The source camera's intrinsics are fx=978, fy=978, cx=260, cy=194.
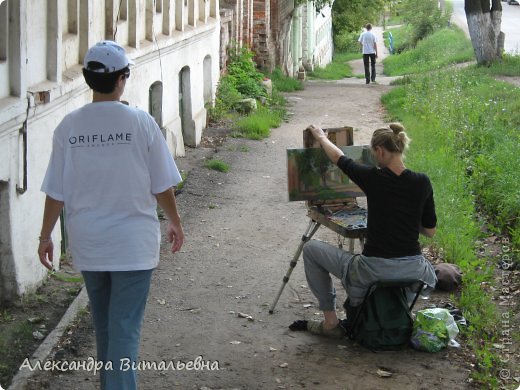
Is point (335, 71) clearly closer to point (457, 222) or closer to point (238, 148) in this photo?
point (238, 148)

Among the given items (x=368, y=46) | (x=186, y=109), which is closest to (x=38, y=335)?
(x=186, y=109)

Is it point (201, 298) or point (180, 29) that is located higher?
point (180, 29)

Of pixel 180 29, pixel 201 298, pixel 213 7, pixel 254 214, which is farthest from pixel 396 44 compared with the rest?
pixel 201 298

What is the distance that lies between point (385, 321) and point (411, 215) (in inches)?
29.6

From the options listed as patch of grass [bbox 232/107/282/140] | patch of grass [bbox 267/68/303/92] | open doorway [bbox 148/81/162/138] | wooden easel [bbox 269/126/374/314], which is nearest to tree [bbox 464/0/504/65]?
patch of grass [bbox 267/68/303/92]

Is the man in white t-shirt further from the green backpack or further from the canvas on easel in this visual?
the canvas on easel

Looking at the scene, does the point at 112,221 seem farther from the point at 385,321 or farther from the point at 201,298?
the point at 201,298

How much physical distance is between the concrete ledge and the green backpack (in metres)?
2.09

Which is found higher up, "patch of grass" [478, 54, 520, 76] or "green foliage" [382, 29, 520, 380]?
"patch of grass" [478, 54, 520, 76]

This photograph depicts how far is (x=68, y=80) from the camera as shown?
880cm

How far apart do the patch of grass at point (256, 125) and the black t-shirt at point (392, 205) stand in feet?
31.9

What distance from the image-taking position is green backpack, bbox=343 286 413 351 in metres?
6.60

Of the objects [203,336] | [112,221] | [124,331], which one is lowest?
[203,336]

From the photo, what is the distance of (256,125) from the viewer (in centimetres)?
1667
